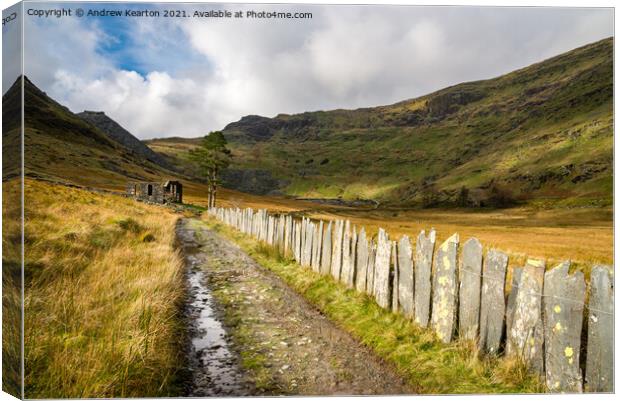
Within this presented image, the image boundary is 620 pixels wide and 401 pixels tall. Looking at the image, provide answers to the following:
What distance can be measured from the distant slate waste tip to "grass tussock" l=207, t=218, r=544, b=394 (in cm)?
4925

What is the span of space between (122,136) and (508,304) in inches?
7771

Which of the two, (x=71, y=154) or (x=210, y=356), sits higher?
(x=71, y=154)

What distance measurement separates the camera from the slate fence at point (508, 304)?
4.11 m

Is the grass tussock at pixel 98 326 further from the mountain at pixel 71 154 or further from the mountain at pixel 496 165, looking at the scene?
the mountain at pixel 496 165

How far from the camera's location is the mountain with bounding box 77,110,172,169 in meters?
167

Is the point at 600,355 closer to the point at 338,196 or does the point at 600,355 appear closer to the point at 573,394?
the point at 573,394

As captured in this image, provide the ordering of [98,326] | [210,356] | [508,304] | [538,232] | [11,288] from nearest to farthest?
[11,288], [508,304], [98,326], [210,356], [538,232]

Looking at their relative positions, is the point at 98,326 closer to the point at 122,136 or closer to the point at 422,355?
the point at 422,355

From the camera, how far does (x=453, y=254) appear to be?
18.3 ft

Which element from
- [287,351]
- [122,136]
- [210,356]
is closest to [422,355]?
[287,351]

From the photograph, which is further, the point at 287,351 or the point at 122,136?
the point at 122,136

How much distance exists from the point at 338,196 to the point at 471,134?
267 feet

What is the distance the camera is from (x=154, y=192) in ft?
177

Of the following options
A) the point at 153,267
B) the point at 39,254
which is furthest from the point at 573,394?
the point at 39,254
